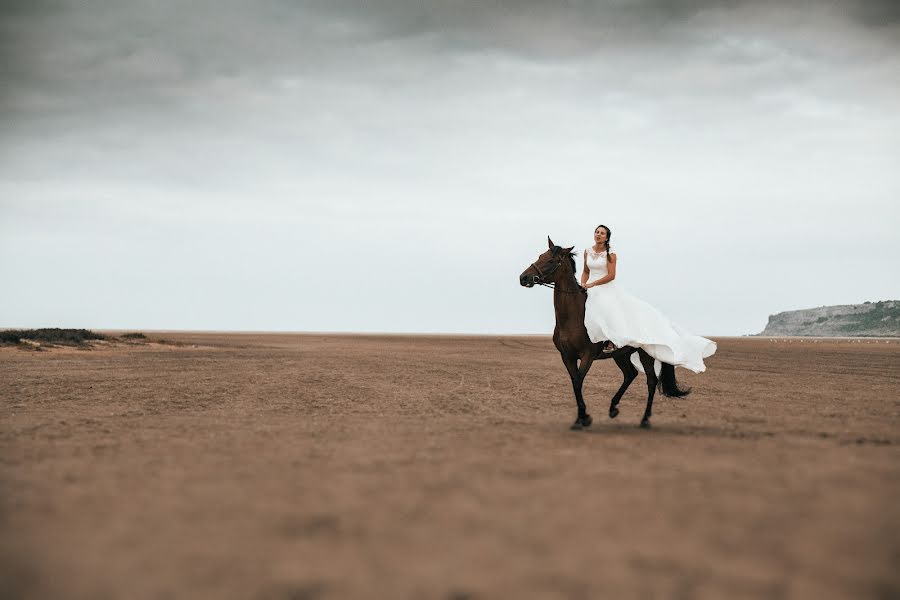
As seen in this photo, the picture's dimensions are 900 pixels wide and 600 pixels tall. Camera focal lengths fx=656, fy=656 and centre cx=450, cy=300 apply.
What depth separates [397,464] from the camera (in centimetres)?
674

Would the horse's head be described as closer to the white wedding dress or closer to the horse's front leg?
the white wedding dress

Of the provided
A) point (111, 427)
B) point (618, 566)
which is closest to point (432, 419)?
point (111, 427)

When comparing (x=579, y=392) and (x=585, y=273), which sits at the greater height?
Result: (x=585, y=273)

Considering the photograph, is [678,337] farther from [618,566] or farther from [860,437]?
[618,566]

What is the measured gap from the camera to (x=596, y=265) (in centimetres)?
1033

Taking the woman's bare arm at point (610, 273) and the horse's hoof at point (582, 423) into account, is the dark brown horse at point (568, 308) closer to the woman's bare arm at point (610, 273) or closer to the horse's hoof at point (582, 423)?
the horse's hoof at point (582, 423)

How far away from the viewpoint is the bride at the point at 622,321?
31.7 ft

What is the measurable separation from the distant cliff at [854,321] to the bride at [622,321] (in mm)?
184251

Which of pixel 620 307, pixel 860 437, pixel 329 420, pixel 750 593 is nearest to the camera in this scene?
pixel 750 593

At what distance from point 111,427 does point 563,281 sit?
283 inches

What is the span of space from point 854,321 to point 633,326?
20535 cm

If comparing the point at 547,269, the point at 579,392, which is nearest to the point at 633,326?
the point at 579,392

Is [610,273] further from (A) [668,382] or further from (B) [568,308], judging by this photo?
(A) [668,382]

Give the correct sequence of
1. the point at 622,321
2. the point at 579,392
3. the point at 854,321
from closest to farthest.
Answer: the point at 579,392 < the point at 622,321 < the point at 854,321
